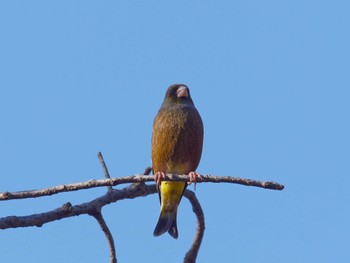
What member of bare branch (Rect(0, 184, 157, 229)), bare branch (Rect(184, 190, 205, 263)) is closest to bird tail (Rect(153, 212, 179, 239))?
bare branch (Rect(184, 190, 205, 263))

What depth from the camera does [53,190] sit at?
3.98 metres

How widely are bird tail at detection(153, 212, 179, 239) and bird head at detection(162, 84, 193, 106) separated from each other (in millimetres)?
1110

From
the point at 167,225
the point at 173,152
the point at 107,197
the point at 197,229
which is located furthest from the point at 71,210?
the point at 167,225

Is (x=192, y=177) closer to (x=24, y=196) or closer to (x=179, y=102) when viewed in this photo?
(x=24, y=196)

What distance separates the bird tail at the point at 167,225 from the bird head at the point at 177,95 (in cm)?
111

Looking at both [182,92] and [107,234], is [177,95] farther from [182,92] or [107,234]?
[107,234]

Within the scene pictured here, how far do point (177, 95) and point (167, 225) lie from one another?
4.33 feet

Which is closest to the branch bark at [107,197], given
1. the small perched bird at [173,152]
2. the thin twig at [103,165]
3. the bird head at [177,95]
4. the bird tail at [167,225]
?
the thin twig at [103,165]

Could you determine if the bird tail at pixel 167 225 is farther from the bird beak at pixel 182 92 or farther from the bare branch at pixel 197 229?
the bird beak at pixel 182 92

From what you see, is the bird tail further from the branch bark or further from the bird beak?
the bird beak

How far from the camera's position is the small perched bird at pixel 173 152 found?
6520 mm

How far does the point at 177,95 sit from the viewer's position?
7.09 m

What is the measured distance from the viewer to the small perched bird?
6.52m

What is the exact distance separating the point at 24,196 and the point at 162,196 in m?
2.78
